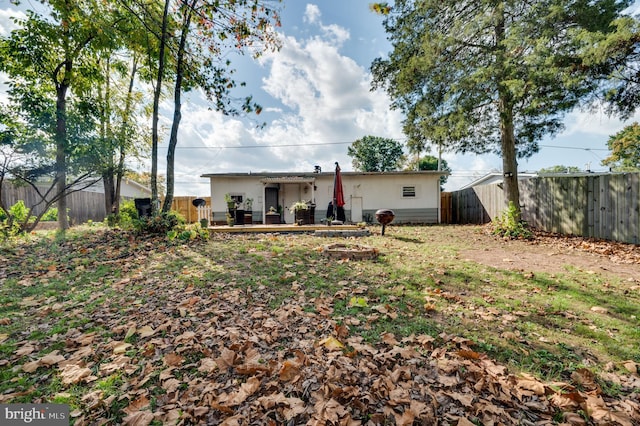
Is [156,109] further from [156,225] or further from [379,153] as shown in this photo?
[379,153]

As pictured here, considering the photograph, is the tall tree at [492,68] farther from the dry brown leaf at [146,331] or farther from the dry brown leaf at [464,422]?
the dry brown leaf at [146,331]

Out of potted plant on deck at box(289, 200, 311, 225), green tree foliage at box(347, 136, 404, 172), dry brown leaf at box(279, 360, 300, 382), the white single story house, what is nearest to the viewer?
dry brown leaf at box(279, 360, 300, 382)

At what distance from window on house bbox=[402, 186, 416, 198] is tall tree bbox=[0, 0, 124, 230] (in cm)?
1329

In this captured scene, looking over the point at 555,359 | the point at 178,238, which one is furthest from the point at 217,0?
the point at 555,359

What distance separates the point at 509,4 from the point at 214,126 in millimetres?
9599

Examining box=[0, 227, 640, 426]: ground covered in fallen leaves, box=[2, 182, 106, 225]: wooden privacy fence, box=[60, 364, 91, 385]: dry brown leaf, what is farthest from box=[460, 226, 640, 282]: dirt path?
box=[2, 182, 106, 225]: wooden privacy fence

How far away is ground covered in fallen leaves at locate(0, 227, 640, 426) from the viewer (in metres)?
1.53

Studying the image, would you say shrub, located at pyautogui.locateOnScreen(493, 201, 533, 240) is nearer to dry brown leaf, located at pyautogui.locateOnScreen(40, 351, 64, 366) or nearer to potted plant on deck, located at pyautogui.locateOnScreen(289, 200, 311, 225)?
potted plant on deck, located at pyautogui.locateOnScreen(289, 200, 311, 225)

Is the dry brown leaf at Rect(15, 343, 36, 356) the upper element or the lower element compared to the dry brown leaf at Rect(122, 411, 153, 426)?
upper

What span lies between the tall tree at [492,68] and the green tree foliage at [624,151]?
63.2 feet

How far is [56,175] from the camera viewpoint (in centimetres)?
736

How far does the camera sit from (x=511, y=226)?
7.97 m

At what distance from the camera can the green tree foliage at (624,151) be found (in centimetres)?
1991

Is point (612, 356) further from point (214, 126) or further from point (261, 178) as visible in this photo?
point (261, 178)
